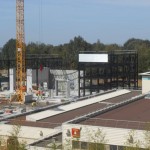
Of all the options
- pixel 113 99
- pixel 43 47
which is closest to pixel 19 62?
pixel 113 99

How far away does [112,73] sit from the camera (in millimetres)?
39969

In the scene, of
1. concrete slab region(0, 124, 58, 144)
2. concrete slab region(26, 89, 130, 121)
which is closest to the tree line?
concrete slab region(26, 89, 130, 121)

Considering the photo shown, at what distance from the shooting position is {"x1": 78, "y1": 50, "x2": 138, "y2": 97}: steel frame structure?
38.5m

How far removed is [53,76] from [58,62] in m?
2.67

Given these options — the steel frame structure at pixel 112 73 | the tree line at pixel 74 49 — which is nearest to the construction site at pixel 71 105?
the steel frame structure at pixel 112 73

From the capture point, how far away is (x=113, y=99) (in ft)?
82.6

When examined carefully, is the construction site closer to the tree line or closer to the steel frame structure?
the steel frame structure

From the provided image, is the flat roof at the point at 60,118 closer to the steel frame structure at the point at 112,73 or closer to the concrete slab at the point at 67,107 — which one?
the concrete slab at the point at 67,107

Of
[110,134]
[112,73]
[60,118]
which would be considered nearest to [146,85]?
[60,118]

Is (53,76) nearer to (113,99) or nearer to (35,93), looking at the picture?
(35,93)

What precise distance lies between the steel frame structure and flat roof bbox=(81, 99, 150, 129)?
1684cm

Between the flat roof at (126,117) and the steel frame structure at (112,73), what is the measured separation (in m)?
16.8

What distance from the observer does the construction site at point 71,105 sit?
1445 cm

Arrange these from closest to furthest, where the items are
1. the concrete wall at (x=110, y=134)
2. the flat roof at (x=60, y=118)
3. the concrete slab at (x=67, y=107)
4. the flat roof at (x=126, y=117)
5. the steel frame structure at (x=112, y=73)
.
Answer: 1. the concrete wall at (x=110, y=134)
2. the flat roof at (x=126, y=117)
3. the flat roof at (x=60, y=118)
4. the concrete slab at (x=67, y=107)
5. the steel frame structure at (x=112, y=73)
